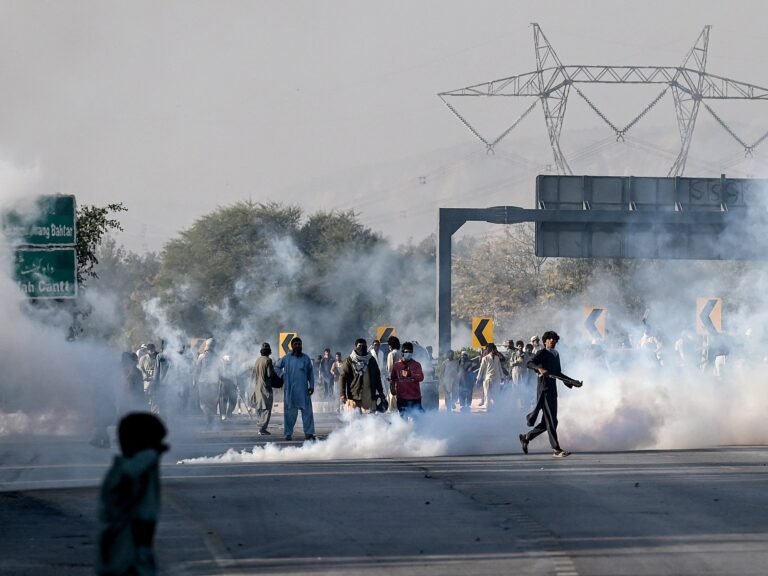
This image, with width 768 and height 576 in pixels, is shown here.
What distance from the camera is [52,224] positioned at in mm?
20219

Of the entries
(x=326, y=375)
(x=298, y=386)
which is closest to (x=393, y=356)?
(x=298, y=386)

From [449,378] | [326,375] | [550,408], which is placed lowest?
[326,375]

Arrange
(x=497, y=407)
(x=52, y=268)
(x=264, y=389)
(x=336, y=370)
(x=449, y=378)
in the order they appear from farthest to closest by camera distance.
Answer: (x=336, y=370) < (x=449, y=378) < (x=497, y=407) < (x=264, y=389) < (x=52, y=268)

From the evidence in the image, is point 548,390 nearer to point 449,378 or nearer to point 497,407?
point 497,407

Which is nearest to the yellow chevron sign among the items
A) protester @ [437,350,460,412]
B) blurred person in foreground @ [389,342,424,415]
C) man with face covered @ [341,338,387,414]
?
protester @ [437,350,460,412]

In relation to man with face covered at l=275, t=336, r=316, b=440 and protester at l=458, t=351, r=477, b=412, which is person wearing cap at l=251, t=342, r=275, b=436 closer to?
man with face covered at l=275, t=336, r=316, b=440

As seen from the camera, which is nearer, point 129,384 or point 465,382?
point 129,384

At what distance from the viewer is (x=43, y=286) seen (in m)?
20.6

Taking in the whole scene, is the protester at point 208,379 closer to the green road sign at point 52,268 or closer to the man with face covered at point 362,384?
the man with face covered at point 362,384

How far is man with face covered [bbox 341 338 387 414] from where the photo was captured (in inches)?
858

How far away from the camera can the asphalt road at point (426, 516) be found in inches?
408

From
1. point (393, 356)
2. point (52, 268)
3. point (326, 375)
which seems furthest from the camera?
point (326, 375)

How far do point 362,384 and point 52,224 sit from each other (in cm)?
537

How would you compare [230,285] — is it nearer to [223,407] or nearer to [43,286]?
[223,407]
